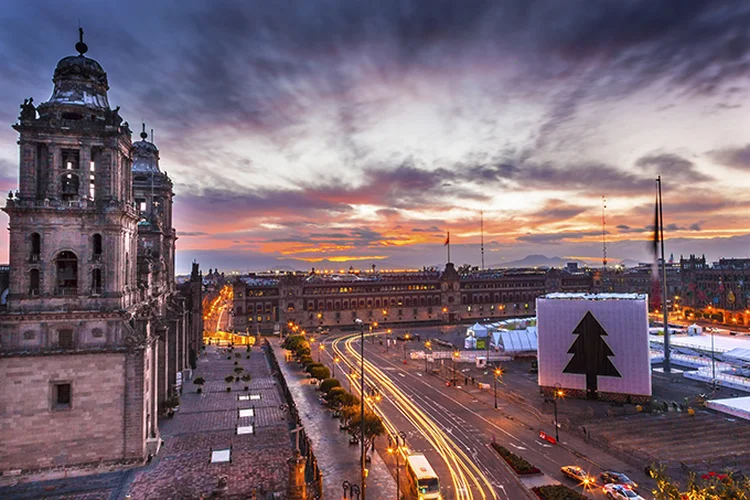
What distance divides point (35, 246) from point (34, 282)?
2.94 m

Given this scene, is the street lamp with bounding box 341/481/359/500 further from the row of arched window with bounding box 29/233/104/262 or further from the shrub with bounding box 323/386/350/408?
the row of arched window with bounding box 29/233/104/262

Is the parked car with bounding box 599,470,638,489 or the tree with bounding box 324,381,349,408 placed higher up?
the tree with bounding box 324,381,349,408

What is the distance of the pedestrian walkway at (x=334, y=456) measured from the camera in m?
35.5

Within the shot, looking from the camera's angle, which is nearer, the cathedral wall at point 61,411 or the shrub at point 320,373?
the cathedral wall at point 61,411

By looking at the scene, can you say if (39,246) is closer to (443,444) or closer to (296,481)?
(296,481)

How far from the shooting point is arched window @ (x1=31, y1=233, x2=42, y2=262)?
3806cm

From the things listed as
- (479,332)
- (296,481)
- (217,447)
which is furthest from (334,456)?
(479,332)

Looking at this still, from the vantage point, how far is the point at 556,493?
108 feet

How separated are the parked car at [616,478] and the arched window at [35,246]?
48.2 meters

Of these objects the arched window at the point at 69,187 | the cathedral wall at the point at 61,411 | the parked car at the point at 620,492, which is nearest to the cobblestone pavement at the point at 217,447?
the cathedral wall at the point at 61,411

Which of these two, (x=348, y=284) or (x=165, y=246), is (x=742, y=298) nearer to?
(x=348, y=284)

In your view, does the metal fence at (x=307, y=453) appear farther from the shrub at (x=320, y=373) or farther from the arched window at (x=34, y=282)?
the arched window at (x=34, y=282)

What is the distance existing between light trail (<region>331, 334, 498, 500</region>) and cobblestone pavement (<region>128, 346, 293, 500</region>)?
41.9ft

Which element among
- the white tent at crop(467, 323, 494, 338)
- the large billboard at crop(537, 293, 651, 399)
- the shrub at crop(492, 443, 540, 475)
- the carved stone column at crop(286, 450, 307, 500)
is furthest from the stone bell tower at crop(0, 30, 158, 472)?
the white tent at crop(467, 323, 494, 338)
